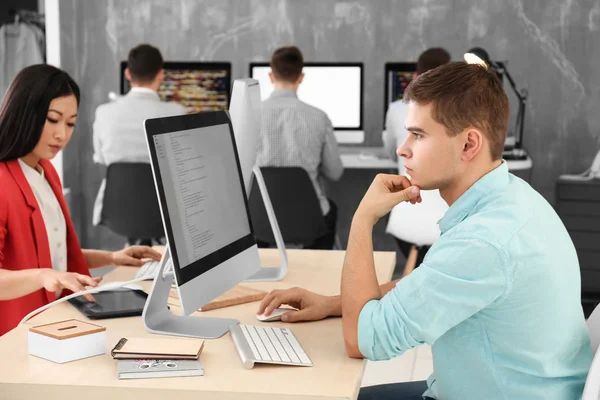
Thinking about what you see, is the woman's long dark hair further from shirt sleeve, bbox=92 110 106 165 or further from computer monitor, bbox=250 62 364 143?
computer monitor, bbox=250 62 364 143

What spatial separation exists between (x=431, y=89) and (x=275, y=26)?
3708 mm

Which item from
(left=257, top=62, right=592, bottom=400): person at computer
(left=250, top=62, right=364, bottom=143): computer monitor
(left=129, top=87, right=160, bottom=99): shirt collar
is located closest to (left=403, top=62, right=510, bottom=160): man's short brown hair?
(left=257, top=62, right=592, bottom=400): person at computer

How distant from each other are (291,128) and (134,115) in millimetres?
788

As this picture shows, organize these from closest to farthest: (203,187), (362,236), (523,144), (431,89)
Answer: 1. (431,89)
2. (362,236)
3. (203,187)
4. (523,144)

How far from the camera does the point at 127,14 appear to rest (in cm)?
514

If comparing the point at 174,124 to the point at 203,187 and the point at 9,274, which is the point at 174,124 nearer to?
the point at 203,187

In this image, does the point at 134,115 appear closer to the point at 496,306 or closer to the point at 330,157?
the point at 330,157

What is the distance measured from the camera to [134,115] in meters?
4.06

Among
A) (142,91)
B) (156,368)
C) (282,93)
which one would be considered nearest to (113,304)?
(156,368)

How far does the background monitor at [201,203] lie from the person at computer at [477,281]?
303 mm

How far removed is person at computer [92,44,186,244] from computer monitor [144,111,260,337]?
2193mm

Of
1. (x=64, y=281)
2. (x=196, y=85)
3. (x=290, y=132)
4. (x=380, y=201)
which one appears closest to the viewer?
(x=380, y=201)

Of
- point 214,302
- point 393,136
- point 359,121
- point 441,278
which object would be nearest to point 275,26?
point 359,121

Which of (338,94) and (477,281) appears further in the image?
(338,94)
